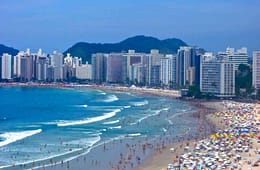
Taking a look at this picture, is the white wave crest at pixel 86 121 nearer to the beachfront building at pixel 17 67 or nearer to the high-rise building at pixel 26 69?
the high-rise building at pixel 26 69

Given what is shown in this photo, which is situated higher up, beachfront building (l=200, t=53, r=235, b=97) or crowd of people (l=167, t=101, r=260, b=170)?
beachfront building (l=200, t=53, r=235, b=97)

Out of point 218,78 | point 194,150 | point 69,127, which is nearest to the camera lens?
point 194,150

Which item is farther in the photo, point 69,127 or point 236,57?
point 236,57

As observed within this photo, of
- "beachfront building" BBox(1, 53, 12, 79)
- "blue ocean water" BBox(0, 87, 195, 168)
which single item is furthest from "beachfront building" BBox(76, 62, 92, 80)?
"blue ocean water" BBox(0, 87, 195, 168)

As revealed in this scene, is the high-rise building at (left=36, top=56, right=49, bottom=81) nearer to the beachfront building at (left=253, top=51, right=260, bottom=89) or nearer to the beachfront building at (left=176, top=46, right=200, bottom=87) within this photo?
the beachfront building at (left=176, top=46, right=200, bottom=87)

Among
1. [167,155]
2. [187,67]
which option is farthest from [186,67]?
[167,155]

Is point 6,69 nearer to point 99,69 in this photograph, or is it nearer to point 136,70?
point 99,69

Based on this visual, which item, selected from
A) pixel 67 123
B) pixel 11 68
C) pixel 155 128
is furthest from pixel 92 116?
pixel 11 68

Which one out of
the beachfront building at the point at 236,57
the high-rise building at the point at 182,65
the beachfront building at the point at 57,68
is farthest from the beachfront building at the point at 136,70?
the beachfront building at the point at 236,57

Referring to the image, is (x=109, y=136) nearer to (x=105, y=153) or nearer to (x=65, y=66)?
(x=105, y=153)
